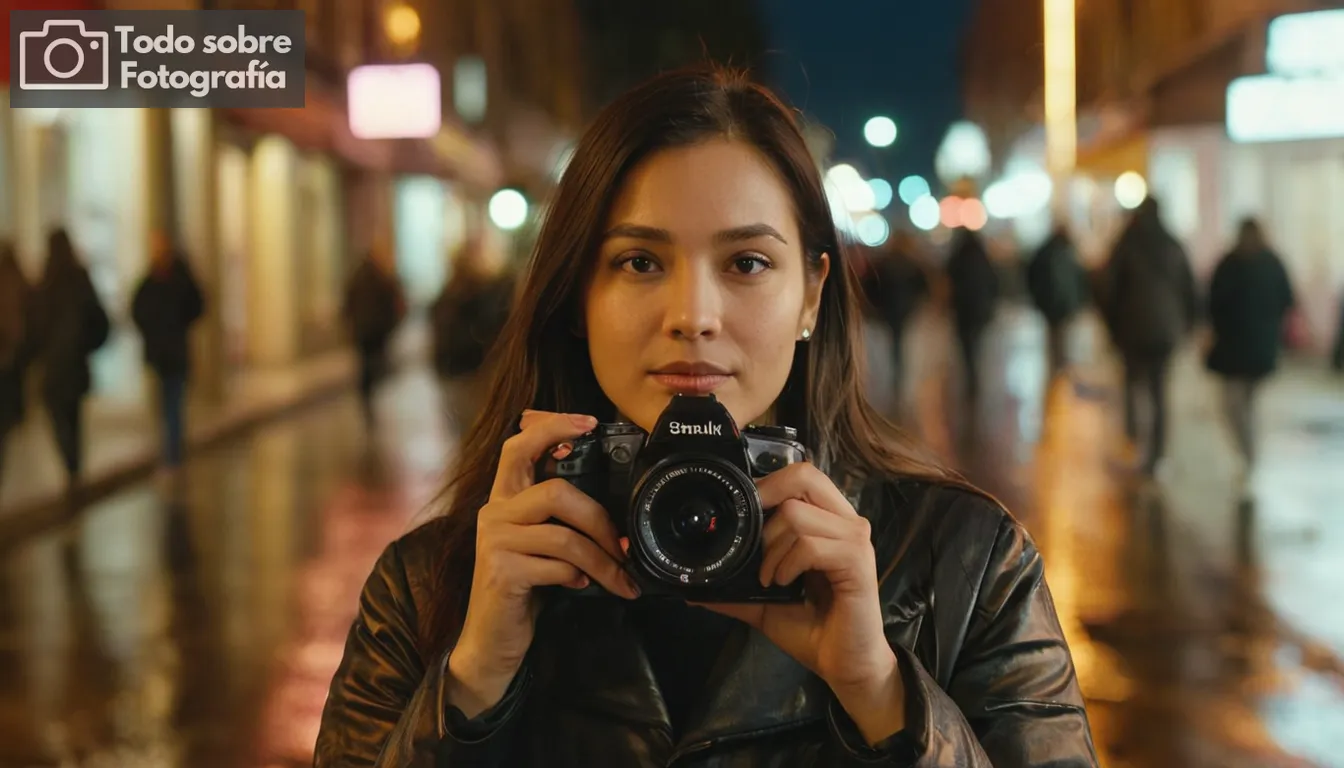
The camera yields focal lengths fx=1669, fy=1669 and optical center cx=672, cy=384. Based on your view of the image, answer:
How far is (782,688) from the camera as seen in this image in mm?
2049

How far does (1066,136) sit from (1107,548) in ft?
86.0

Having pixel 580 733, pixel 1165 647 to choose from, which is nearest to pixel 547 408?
pixel 580 733

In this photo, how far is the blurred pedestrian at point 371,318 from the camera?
17734 mm

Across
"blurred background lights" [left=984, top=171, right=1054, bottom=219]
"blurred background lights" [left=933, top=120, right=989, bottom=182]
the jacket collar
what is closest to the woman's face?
the jacket collar

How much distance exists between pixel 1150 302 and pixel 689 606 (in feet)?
37.5

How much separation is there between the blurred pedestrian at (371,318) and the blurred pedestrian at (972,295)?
6491mm

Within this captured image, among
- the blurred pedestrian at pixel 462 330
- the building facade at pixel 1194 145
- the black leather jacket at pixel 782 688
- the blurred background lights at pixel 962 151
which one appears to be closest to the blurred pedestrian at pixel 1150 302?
the building facade at pixel 1194 145

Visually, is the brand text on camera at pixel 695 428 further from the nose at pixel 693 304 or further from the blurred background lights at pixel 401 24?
the blurred background lights at pixel 401 24

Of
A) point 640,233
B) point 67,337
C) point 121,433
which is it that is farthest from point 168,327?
point 640,233

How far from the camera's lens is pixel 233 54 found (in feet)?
10.5

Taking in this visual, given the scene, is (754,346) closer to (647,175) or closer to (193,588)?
(647,175)

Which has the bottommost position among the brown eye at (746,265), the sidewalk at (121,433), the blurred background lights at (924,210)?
the sidewalk at (121,433)

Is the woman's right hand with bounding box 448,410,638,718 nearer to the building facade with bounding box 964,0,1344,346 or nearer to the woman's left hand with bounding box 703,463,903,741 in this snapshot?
the woman's left hand with bounding box 703,463,903,741

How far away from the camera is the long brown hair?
6.97ft
